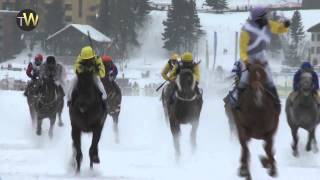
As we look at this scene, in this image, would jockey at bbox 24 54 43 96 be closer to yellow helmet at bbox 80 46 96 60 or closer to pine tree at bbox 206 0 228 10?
yellow helmet at bbox 80 46 96 60

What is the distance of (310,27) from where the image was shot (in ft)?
431

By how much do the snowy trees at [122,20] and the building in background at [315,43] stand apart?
28.5m

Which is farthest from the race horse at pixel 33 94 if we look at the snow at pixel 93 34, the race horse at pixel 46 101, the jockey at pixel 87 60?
the snow at pixel 93 34

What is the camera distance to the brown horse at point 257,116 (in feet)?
39.4

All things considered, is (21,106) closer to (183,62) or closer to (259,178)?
(183,62)

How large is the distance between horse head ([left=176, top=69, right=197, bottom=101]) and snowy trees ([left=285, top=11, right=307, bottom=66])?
93.0 meters

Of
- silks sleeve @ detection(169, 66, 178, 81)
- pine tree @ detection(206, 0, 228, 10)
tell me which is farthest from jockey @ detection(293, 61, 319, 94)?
pine tree @ detection(206, 0, 228, 10)

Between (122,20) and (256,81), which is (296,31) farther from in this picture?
(256,81)

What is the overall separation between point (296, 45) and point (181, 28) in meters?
18.4

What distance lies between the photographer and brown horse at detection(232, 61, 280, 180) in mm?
12016

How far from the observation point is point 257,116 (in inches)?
476

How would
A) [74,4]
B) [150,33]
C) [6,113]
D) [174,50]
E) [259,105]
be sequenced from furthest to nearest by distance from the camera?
[74,4]
[150,33]
[174,50]
[6,113]
[259,105]

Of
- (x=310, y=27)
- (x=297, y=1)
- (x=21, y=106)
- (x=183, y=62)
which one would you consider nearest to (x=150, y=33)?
(x=310, y=27)

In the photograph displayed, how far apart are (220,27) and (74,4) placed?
91.7ft
